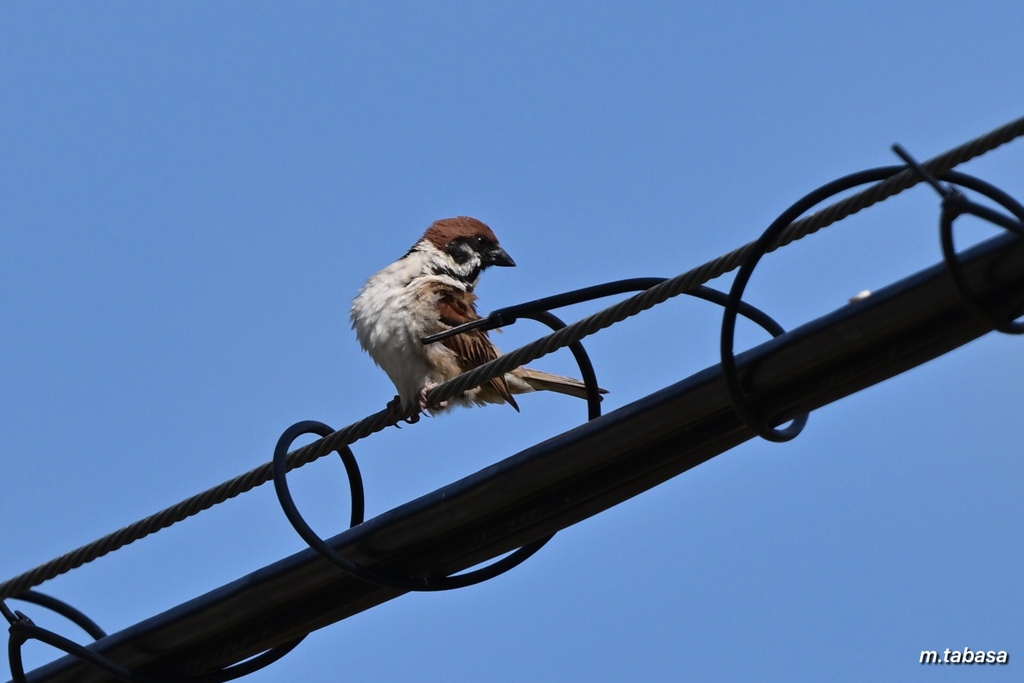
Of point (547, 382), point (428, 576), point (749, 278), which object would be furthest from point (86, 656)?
point (547, 382)

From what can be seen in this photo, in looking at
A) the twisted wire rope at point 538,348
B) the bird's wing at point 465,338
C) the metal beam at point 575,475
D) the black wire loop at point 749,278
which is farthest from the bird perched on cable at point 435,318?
the black wire loop at point 749,278

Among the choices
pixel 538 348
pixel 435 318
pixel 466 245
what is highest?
pixel 466 245

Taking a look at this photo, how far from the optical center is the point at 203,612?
4.26 metres

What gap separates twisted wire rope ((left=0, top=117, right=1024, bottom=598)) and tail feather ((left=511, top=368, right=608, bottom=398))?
8.54ft

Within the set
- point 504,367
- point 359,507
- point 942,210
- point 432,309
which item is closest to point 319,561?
point 359,507

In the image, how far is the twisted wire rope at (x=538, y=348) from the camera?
3.00 meters

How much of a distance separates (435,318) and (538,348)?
2787 mm

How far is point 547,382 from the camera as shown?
7297 millimetres

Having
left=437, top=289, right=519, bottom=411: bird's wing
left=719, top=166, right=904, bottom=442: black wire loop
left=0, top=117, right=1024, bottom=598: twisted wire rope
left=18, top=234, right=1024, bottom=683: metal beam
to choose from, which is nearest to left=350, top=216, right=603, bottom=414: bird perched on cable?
left=437, top=289, right=519, bottom=411: bird's wing

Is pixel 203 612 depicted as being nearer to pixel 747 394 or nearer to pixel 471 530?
pixel 471 530

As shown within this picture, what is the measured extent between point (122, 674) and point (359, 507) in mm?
906

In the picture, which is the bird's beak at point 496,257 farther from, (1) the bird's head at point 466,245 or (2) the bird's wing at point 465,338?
(2) the bird's wing at point 465,338

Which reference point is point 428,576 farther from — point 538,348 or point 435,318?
point 435,318

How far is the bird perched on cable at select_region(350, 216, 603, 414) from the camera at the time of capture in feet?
21.4
